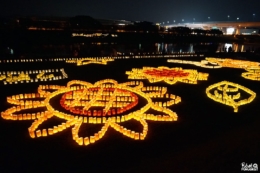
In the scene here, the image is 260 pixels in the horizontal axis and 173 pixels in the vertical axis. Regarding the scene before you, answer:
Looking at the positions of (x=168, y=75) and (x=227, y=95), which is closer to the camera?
(x=227, y=95)

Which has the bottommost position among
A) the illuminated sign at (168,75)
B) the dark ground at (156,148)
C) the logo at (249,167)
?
the logo at (249,167)

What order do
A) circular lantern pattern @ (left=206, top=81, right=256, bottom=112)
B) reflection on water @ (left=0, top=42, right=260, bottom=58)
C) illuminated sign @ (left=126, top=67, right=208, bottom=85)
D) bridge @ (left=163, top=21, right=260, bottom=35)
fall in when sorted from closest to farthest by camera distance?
circular lantern pattern @ (left=206, top=81, right=256, bottom=112), illuminated sign @ (left=126, top=67, right=208, bottom=85), reflection on water @ (left=0, top=42, right=260, bottom=58), bridge @ (left=163, top=21, right=260, bottom=35)

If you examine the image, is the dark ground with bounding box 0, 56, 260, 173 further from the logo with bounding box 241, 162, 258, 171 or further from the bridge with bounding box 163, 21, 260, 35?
the bridge with bounding box 163, 21, 260, 35

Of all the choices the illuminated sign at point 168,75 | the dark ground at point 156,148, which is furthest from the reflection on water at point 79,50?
the dark ground at point 156,148

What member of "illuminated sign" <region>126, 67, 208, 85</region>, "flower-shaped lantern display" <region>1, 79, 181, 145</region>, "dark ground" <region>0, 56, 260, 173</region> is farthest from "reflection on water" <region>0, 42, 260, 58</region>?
"dark ground" <region>0, 56, 260, 173</region>

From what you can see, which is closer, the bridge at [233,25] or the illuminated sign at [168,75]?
the illuminated sign at [168,75]

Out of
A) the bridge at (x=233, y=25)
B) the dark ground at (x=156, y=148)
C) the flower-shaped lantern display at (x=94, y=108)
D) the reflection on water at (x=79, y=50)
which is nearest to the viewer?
the dark ground at (x=156, y=148)

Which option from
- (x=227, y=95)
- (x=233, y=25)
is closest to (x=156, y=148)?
(x=227, y=95)

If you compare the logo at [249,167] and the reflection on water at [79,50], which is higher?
the reflection on water at [79,50]

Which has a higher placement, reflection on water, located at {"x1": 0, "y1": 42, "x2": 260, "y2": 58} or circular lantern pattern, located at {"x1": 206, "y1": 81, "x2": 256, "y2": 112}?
reflection on water, located at {"x1": 0, "y1": 42, "x2": 260, "y2": 58}

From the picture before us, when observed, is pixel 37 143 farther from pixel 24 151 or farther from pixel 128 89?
pixel 128 89

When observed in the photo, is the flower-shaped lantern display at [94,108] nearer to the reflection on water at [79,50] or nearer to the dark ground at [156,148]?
the dark ground at [156,148]

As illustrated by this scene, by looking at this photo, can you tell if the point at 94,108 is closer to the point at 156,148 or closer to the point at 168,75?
the point at 156,148

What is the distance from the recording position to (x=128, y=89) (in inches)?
386
